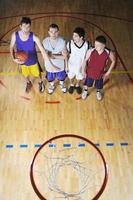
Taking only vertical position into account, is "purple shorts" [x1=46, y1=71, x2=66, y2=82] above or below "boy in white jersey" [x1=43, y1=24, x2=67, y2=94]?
below

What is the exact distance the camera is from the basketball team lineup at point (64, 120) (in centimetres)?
378

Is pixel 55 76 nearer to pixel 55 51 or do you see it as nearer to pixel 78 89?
pixel 78 89

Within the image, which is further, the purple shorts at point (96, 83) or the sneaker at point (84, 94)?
the sneaker at point (84, 94)

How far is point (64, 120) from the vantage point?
14.6 feet

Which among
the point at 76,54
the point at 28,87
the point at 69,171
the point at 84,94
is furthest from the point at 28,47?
the point at 69,171

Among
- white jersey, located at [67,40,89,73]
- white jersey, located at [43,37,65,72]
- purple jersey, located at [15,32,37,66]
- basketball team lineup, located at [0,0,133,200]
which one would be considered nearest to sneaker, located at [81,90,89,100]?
basketball team lineup, located at [0,0,133,200]

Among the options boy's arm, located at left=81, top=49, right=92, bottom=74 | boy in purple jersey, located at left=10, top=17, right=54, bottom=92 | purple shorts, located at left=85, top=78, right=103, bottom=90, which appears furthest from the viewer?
purple shorts, located at left=85, top=78, right=103, bottom=90

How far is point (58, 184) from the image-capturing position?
149 inches

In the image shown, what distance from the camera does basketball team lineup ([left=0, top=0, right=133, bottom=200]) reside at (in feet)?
12.4

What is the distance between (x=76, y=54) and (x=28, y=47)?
2.14 feet

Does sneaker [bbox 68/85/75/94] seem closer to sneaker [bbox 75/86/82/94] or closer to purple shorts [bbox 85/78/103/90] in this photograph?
sneaker [bbox 75/86/82/94]

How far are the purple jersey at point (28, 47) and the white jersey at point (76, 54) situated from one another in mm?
491

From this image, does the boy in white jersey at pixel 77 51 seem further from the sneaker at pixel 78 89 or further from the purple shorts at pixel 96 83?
the sneaker at pixel 78 89

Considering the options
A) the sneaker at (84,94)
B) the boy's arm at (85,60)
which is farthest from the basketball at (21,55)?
the sneaker at (84,94)
